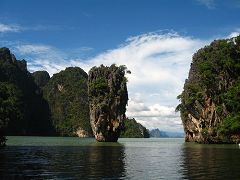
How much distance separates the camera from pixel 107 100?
9775cm

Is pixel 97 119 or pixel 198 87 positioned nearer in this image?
pixel 198 87

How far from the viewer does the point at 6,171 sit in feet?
87.4

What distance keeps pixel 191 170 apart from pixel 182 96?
2988 inches

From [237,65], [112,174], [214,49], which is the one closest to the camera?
[112,174]

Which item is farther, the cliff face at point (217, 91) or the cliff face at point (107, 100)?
the cliff face at point (107, 100)

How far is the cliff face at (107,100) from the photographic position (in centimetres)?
9719

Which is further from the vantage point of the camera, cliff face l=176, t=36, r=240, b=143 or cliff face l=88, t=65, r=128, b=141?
cliff face l=88, t=65, r=128, b=141

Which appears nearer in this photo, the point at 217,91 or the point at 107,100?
the point at 217,91

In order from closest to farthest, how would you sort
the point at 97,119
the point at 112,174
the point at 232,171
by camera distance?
the point at 112,174 → the point at 232,171 → the point at 97,119

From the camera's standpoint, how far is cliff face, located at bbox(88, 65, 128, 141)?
3826 inches

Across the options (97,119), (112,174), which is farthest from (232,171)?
(97,119)

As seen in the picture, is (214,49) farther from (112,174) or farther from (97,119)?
(112,174)

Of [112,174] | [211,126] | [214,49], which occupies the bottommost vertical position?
[112,174]

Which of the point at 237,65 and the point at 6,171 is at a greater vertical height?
the point at 237,65
